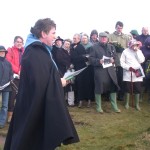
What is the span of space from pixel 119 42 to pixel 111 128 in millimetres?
3400

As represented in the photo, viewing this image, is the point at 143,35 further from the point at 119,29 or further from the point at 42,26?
the point at 42,26

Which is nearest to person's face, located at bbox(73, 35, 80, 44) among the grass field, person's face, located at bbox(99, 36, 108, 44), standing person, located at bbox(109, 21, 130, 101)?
person's face, located at bbox(99, 36, 108, 44)

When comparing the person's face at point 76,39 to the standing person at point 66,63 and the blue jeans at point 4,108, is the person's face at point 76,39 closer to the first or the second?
the standing person at point 66,63

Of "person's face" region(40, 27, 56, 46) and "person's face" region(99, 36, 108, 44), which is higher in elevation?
"person's face" region(99, 36, 108, 44)

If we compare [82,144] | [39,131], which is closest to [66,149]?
[82,144]

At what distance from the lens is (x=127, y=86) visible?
10375mm

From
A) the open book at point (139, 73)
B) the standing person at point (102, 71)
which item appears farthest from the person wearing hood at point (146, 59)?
the standing person at point (102, 71)

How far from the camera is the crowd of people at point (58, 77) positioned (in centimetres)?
462

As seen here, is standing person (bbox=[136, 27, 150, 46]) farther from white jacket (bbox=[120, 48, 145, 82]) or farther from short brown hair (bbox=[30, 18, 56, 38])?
short brown hair (bbox=[30, 18, 56, 38])

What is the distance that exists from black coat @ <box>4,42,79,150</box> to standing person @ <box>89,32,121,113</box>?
5068 mm

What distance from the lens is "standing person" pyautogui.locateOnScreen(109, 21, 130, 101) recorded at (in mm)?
10727

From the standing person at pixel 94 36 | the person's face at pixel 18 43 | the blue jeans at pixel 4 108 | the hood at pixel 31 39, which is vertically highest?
the standing person at pixel 94 36

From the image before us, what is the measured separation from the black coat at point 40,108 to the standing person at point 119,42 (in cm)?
614

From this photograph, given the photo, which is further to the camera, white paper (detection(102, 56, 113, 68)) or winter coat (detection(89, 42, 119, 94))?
winter coat (detection(89, 42, 119, 94))
